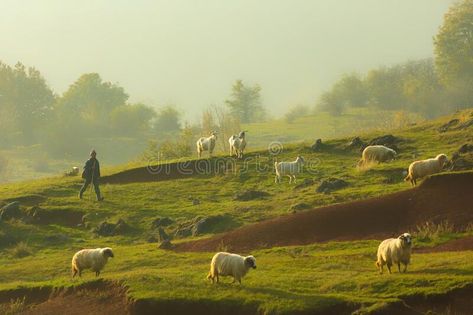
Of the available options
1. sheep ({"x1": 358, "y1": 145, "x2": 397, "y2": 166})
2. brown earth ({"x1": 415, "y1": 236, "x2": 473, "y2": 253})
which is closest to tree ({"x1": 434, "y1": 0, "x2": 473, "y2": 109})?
sheep ({"x1": 358, "y1": 145, "x2": 397, "y2": 166})

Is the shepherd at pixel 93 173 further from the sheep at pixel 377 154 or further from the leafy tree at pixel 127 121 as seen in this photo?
the leafy tree at pixel 127 121

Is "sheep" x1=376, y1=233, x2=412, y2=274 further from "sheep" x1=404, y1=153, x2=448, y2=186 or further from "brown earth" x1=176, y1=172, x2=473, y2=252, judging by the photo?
"sheep" x1=404, y1=153, x2=448, y2=186

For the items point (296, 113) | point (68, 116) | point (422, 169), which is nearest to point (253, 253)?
point (422, 169)

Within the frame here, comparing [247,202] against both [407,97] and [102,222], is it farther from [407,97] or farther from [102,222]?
[407,97]

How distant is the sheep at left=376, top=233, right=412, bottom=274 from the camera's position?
23531mm

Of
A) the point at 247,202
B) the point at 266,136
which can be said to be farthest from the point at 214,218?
the point at 266,136

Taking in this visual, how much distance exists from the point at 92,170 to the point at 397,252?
82.1ft

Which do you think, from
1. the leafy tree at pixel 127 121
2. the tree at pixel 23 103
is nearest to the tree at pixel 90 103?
the leafy tree at pixel 127 121

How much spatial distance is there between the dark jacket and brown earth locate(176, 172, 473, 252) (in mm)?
12671

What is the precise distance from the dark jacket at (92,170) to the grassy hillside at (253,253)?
1437 millimetres

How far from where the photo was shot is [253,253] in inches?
1192

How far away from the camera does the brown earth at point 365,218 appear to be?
3162 centimetres

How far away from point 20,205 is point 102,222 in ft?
23.5

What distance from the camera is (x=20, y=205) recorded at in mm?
43219
